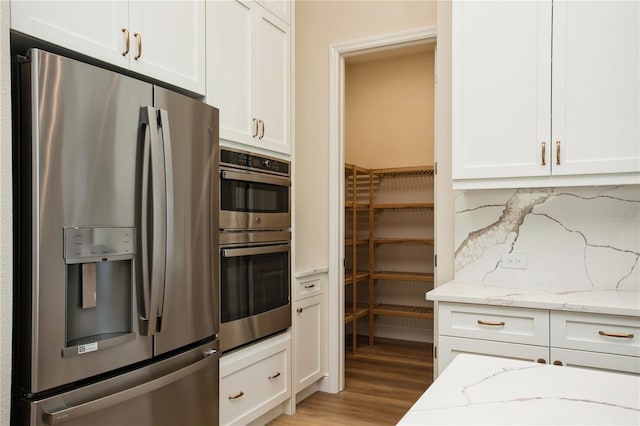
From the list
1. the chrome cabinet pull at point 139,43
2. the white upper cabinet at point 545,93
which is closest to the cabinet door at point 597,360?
the white upper cabinet at point 545,93

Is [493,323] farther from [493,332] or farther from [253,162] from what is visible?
[253,162]

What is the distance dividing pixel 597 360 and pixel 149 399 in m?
1.78

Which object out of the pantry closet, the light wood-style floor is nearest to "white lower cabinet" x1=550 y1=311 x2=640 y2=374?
the light wood-style floor

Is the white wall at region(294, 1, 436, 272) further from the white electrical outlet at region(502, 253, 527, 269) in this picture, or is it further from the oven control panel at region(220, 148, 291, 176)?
the white electrical outlet at region(502, 253, 527, 269)

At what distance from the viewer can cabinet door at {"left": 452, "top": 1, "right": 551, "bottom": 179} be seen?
2279 mm

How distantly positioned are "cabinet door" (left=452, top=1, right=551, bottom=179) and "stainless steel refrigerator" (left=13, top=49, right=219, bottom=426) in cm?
132

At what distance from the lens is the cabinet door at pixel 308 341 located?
2.99 meters

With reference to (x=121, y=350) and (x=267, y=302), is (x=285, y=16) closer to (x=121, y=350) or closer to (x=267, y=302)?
(x=267, y=302)

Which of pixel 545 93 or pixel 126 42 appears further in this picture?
pixel 545 93

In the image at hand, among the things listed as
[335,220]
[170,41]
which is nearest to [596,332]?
[335,220]

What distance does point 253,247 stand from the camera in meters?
2.45

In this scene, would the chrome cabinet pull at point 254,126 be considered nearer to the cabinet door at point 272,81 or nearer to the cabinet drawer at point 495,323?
the cabinet door at point 272,81

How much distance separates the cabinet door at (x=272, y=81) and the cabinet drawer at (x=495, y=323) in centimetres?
130

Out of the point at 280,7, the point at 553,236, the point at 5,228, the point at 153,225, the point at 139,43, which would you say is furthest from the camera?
the point at 280,7
